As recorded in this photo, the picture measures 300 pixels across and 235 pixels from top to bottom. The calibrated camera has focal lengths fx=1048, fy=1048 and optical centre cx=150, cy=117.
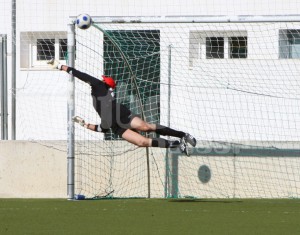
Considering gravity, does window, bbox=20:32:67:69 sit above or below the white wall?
above

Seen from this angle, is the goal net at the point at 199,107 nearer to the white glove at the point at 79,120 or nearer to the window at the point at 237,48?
the window at the point at 237,48

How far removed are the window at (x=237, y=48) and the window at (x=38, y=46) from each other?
16.5 ft

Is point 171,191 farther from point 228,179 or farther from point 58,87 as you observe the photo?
point 58,87

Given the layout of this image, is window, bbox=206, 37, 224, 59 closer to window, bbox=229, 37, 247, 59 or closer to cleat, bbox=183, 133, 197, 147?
window, bbox=229, 37, 247, 59

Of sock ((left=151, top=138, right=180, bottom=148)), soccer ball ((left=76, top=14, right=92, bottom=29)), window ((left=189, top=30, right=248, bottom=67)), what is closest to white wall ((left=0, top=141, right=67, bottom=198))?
sock ((left=151, top=138, right=180, bottom=148))

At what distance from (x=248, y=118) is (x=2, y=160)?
4.54 meters

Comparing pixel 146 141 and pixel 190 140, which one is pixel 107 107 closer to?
pixel 146 141

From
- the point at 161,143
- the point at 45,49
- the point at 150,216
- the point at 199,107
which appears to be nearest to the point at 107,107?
the point at 161,143

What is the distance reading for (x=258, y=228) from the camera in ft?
37.2

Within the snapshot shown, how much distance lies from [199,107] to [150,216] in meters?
6.56

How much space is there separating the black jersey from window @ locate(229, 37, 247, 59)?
4661mm

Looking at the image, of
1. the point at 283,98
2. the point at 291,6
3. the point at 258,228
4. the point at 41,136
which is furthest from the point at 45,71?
the point at 258,228

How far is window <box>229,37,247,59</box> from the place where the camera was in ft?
68.1

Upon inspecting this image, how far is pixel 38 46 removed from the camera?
26594mm
